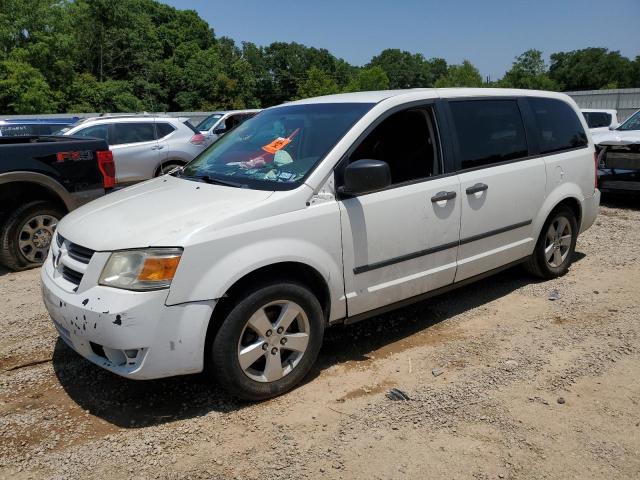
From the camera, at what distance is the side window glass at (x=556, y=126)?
16.6 ft

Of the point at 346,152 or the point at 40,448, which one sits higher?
the point at 346,152

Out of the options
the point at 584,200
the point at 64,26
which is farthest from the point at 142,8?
the point at 584,200

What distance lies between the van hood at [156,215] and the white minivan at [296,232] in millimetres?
14

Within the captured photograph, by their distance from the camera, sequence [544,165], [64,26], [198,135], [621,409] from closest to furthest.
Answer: [621,409] → [544,165] → [198,135] → [64,26]

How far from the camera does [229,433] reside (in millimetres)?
3086

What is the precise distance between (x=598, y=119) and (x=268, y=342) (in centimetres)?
1350

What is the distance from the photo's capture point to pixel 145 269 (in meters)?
2.96

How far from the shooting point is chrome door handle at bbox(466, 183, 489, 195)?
13.9 ft

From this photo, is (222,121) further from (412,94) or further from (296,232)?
(296,232)

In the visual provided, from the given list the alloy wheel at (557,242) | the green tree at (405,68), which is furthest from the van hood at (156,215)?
the green tree at (405,68)

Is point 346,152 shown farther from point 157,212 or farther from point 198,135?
point 198,135

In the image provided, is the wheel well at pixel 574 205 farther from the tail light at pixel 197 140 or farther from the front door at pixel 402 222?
the tail light at pixel 197 140

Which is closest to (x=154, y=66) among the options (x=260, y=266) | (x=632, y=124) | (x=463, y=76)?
(x=463, y=76)

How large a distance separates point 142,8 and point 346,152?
75879 millimetres
